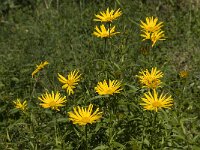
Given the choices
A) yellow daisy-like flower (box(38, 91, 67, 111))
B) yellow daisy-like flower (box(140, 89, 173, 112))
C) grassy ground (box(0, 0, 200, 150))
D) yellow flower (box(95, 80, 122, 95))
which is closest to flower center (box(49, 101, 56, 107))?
yellow daisy-like flower (box(38, 91, 67, 111))

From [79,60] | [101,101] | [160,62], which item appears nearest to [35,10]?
[79,60]

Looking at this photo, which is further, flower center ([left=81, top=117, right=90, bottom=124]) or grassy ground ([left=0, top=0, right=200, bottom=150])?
grassy ground ([left=0, top=0, right=200, bottom=150])

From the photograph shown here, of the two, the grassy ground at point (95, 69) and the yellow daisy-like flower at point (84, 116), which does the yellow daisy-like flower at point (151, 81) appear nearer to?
the grassy ground at point (95, 69)

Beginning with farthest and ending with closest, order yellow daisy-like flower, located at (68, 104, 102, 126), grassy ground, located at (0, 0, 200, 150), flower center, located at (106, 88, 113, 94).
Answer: grassy ground, located at (0, 0, 200, 150) → flower center, located at (106, 88, 113, 94) → yellow daisy-like flower, located at (68, 104, 102, 126)

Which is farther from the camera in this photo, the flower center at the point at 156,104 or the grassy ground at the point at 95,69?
the grassy ground at the point at 95,69

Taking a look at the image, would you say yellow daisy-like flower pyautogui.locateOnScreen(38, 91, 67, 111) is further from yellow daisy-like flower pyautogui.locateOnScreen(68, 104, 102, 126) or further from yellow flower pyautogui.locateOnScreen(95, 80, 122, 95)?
yellow flower pyautogui.locateOnScreen(95, 80, 122, 95)

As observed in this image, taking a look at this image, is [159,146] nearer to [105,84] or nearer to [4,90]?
[105,84]

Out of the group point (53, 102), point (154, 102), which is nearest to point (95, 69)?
point (53, 102)

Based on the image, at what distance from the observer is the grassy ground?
271 cm

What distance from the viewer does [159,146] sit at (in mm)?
2627

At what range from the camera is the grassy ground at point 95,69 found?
271 centimetres

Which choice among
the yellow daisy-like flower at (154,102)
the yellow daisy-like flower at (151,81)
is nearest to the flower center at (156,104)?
the yellow daisy-like flower at (154,102)

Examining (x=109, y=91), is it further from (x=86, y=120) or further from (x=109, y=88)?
(x=86, y=120)

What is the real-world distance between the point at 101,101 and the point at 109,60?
15.9 inches
